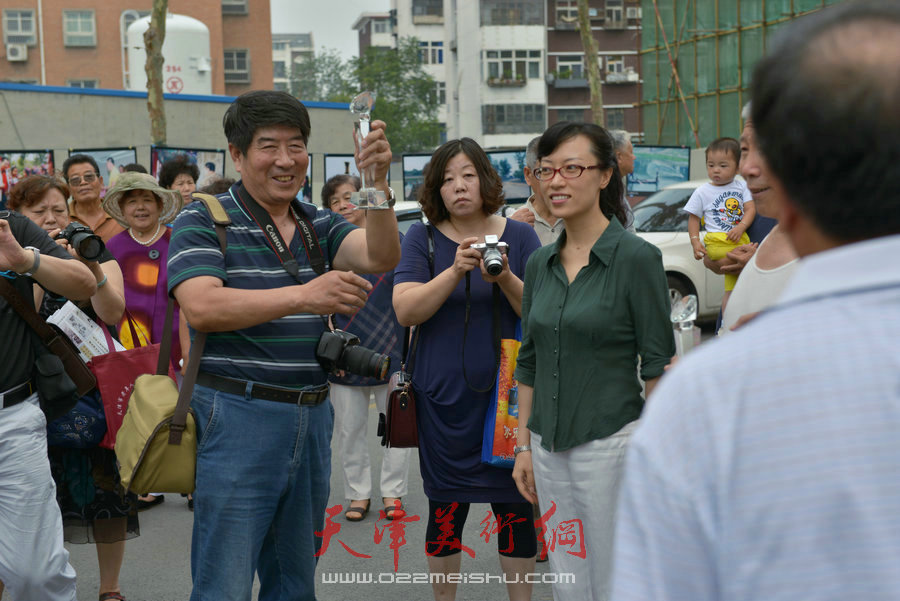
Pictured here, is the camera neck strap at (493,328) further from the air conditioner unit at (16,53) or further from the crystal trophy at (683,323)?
the air conditioner unit at (16,53)

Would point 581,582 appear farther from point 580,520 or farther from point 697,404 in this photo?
point 697,404

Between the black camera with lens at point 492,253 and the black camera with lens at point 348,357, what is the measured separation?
0.82m

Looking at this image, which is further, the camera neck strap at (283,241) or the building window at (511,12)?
the building window at (511,12)

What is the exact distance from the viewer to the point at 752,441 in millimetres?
1011

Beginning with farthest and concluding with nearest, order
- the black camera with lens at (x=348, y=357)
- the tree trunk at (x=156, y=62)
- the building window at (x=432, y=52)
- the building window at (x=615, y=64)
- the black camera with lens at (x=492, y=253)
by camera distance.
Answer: the building window at (x=432, y=52)
the building window at (x=615, y=64)
the tree trunk at (x=156, y=62)
the black camera with lens at (x=492, y=253)
the black camera with lens at (x=348, y=357)

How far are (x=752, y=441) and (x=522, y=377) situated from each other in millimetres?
2769

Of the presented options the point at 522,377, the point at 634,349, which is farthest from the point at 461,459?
the point at 634,349

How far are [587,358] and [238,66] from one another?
168ft

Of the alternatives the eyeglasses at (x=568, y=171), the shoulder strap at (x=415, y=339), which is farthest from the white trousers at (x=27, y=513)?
the eyeglasses at (x=568, y=171)

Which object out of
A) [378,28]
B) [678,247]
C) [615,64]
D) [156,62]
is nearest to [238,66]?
[615,64]

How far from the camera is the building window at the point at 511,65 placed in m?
64.4

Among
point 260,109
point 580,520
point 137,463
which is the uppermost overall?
point 260,109

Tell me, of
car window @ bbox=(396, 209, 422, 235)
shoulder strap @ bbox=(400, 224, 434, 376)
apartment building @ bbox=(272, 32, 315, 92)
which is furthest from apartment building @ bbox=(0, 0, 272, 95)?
apartment building @ bbox=(272, 32, 315, 92)

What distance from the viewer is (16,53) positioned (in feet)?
163
